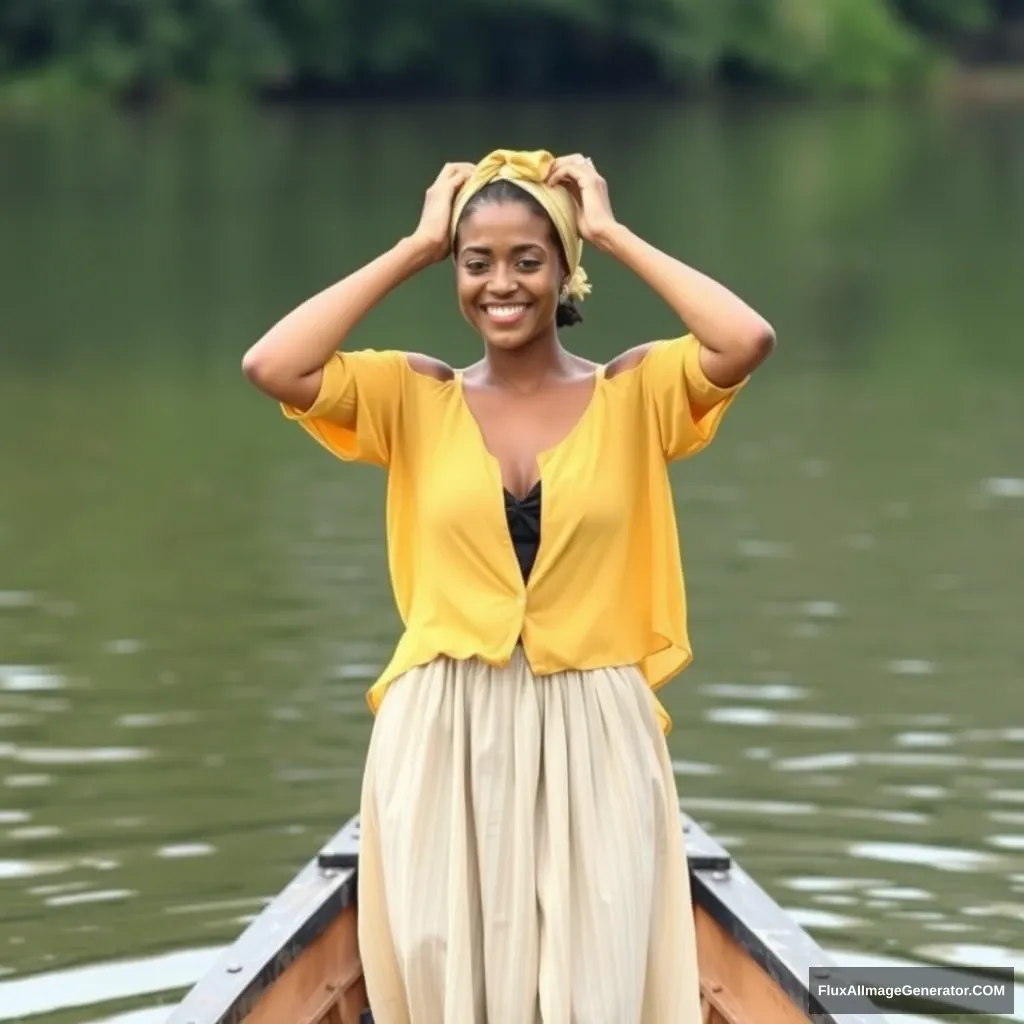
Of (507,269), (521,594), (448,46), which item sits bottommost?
(521,594)

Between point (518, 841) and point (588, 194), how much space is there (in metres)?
1.17

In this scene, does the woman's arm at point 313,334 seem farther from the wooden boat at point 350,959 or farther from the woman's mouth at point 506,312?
the wooden boat at point 350,959

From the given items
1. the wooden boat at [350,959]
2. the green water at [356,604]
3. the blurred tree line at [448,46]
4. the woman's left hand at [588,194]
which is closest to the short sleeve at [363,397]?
the woman's left hand at [588,194]

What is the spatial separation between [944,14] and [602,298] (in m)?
51.6

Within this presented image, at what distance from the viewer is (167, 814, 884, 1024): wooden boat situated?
5414 mm

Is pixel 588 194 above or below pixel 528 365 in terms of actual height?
above

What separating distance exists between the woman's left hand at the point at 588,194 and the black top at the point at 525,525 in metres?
0.46

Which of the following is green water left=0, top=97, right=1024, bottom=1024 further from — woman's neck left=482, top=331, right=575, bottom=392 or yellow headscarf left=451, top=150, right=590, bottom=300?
yellow headscarf left=451, top=150, right=590, bottom=300

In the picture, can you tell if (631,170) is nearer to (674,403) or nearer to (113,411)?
(113,411)

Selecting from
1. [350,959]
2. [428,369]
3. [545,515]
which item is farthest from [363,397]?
[350,959]

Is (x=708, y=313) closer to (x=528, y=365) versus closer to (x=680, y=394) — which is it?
(x=680, y=394)

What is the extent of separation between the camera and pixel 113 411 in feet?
56.3

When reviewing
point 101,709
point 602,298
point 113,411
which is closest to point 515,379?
point 101,709

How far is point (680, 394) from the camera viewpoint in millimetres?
4953
